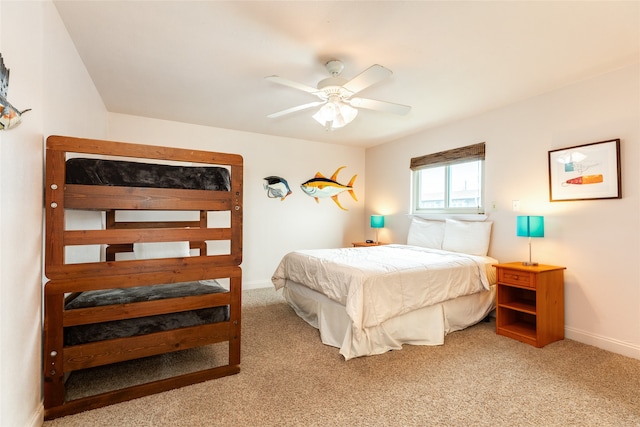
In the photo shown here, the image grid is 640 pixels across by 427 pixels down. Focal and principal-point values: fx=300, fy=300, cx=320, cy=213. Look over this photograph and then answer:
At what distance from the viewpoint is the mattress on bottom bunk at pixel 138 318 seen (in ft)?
5.75

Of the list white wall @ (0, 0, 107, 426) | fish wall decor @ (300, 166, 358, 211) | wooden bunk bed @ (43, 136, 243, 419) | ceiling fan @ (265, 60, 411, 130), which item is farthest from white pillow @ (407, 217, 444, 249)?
white wall @ (0, 0, 107, 426)

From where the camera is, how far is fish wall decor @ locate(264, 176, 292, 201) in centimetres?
472

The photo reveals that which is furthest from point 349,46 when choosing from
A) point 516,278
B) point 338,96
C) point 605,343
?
point 605,343

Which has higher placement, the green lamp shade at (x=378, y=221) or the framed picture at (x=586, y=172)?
the framed picture at (x=586, y=172)

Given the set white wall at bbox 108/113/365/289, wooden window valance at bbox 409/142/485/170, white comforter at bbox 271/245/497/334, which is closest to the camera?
white comforter at bbox 271/245/497/334

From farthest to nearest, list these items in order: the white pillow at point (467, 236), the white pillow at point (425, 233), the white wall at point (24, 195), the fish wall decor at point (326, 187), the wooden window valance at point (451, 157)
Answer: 1. the fish wall decor at point (326, 187)
2. the white pillow at point (425, 233)
3. the wooden window valance at point (451, 157)
4. the white pillow at point (467, 236)
5. the white wall at point (24, 195)

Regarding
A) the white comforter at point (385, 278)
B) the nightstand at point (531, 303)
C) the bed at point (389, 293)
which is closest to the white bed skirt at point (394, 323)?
the bed at point (389, 293)

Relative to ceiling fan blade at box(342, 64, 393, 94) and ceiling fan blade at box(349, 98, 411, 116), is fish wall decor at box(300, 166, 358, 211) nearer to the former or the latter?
ceiling fan blade at box(349, 98, 411, 116)

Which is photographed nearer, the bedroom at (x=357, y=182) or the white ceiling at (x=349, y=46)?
the bedroom at (x=357, y=182)

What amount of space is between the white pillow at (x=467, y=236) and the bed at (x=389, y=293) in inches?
0.4

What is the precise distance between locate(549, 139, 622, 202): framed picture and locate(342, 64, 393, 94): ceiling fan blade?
6.93ft

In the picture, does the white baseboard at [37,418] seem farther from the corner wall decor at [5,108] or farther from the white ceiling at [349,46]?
the white ceiling at [349,46]

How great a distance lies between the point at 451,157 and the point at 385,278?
7.66 ft

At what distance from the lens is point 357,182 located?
5605 mm
